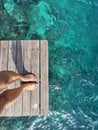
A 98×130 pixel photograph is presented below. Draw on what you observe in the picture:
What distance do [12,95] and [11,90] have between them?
115 millimetres

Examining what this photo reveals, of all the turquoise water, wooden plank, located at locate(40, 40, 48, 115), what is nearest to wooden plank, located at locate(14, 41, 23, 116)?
wooden plank, located at locate(40, 40, 48, 115)

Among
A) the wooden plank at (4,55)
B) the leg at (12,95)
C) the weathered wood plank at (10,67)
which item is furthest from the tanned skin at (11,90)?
the wooden plank at (4,55)

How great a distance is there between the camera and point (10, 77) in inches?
249

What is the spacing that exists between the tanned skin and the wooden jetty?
0.16 metres

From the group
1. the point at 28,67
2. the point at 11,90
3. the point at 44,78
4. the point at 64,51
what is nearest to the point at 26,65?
the point at 28,67

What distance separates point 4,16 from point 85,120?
2.84m

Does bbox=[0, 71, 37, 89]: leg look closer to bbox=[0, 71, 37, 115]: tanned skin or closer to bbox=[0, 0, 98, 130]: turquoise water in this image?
bbox=[0, 71, 37, 115]: tanned skin

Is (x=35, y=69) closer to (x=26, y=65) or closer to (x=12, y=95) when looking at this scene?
(x=26, y=65)

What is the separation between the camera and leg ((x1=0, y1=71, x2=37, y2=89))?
592 cm

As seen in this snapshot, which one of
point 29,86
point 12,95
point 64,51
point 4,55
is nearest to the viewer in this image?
point 12,95

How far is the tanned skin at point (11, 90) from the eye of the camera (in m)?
5.96

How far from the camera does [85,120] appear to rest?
8000 mm

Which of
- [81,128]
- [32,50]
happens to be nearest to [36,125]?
[81,128]

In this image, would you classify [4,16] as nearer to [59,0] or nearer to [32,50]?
[59,0]
